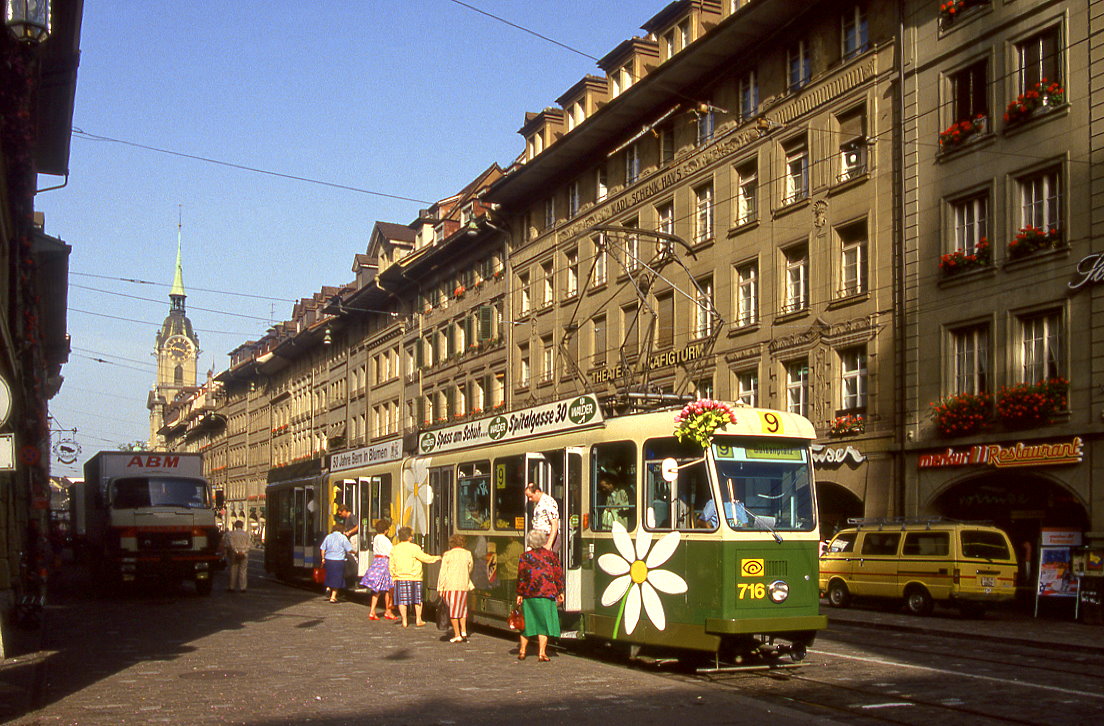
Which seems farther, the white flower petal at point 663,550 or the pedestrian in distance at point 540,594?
the pedestrian in distance at point 540,594

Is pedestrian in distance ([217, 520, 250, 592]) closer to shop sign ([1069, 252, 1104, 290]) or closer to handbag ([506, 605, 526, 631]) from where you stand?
handbag ([506, 605, 526, 631])

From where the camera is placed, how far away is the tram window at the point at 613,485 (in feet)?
46.6

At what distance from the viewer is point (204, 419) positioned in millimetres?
112125

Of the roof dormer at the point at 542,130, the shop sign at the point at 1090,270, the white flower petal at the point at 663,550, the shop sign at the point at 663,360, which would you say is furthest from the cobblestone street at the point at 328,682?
the roof dormer at the point at 542,130

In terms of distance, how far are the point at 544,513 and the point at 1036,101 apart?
15075mm

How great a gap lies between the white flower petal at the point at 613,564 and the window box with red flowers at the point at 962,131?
15803mm

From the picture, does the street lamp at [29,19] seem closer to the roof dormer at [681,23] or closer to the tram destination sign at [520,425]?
the tram destination sign at [520,425]

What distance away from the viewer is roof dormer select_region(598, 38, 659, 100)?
1558 inches

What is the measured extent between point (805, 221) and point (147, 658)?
826 inches

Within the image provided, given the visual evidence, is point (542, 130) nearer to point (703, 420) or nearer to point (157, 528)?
point (157, 528)

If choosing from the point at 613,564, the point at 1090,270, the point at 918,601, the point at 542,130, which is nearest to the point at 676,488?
the point at 613,564

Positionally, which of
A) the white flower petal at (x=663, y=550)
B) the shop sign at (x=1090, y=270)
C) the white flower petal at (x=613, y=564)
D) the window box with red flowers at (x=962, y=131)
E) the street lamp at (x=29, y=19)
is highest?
the window box with red flowers at (x=962, y=131)

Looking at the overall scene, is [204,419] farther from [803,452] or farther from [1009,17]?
[803,452]

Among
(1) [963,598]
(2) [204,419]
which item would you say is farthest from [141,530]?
(2) [204,419]
